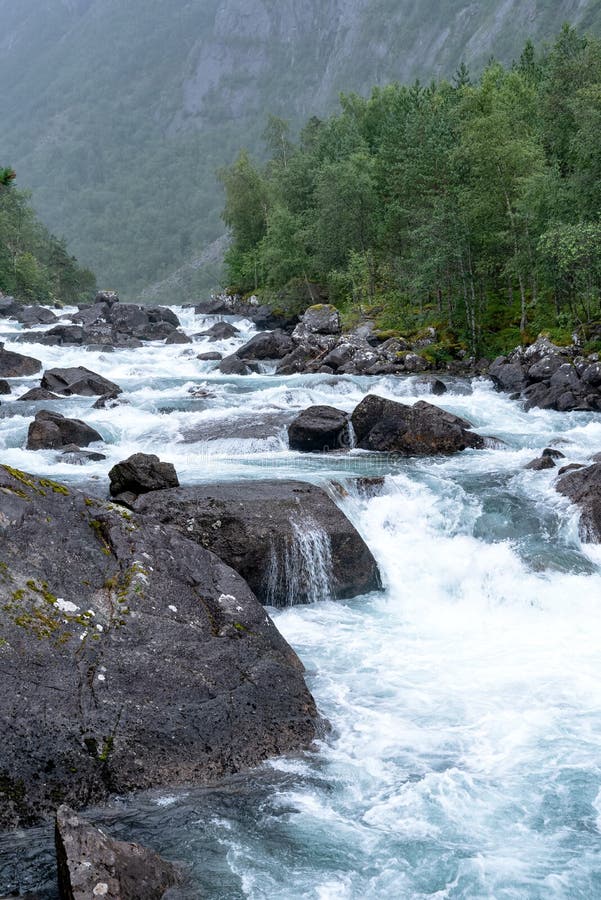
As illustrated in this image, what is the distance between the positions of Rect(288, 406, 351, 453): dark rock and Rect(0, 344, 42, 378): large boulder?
19.8 m

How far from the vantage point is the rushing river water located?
7324 mm

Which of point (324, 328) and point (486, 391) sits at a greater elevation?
point (324, 328)

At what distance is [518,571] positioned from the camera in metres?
15.2

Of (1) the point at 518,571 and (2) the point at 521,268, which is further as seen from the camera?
(2) the point at 521,268

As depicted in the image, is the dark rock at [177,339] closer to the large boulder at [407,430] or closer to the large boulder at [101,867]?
the large boulder at [407,430]

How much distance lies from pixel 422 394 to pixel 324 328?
17455 mm

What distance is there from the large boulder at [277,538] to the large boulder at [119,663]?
8.37 feet

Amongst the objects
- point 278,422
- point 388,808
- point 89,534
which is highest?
point 278,422

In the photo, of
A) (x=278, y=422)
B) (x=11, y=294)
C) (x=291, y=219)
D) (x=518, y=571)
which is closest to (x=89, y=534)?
(x=518, y=571)

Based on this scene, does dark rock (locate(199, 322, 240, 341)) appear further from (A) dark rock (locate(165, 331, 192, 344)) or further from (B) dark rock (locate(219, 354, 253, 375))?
(B) dark rock (locate(219, 354, 253, 375))

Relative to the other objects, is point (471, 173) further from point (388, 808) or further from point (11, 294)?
point (11, 294)

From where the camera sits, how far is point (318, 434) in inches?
930

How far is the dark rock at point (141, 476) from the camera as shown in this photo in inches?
645

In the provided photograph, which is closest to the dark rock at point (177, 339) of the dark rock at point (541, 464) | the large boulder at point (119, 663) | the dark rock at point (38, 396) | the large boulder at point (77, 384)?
the large boulder at point (77, 384)
